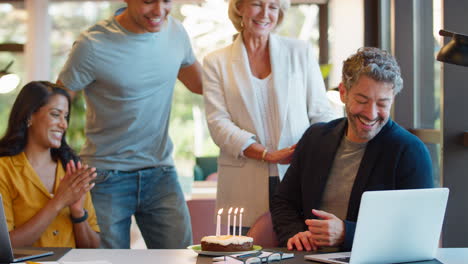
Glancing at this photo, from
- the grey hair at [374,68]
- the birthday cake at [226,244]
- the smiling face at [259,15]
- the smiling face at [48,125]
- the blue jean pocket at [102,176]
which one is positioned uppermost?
the smiling face at [259,15]

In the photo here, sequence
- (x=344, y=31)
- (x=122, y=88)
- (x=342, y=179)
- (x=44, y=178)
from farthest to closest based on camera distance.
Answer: (x=344, y=31)
(x=122, y=88)
(x=44, y=178)
(x=342, y=179)

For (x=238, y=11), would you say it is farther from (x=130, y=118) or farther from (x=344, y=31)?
(x=344, y=31)

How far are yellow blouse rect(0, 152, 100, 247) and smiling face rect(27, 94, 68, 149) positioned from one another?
10cm

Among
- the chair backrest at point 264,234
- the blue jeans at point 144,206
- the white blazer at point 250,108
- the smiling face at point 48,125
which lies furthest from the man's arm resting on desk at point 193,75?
the chair backrest at point 264,234

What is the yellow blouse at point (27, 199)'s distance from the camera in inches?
108

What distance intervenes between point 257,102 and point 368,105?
2.42 ft

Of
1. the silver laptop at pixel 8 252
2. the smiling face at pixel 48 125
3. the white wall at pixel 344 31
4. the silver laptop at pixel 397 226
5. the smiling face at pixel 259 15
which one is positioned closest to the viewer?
the silver laptop at pixel 397 226

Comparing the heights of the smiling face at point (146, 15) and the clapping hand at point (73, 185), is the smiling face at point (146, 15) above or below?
above

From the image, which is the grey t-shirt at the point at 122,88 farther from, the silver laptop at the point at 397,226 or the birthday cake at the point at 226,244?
the silver laptop at the point at 397,226

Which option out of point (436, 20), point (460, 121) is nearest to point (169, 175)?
point (460, 121)

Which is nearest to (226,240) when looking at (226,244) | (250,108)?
(226,244)

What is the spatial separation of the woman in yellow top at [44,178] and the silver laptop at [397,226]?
3.67ft

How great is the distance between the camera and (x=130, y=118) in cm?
316

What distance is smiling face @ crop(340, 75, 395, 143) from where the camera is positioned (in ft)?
7.79
